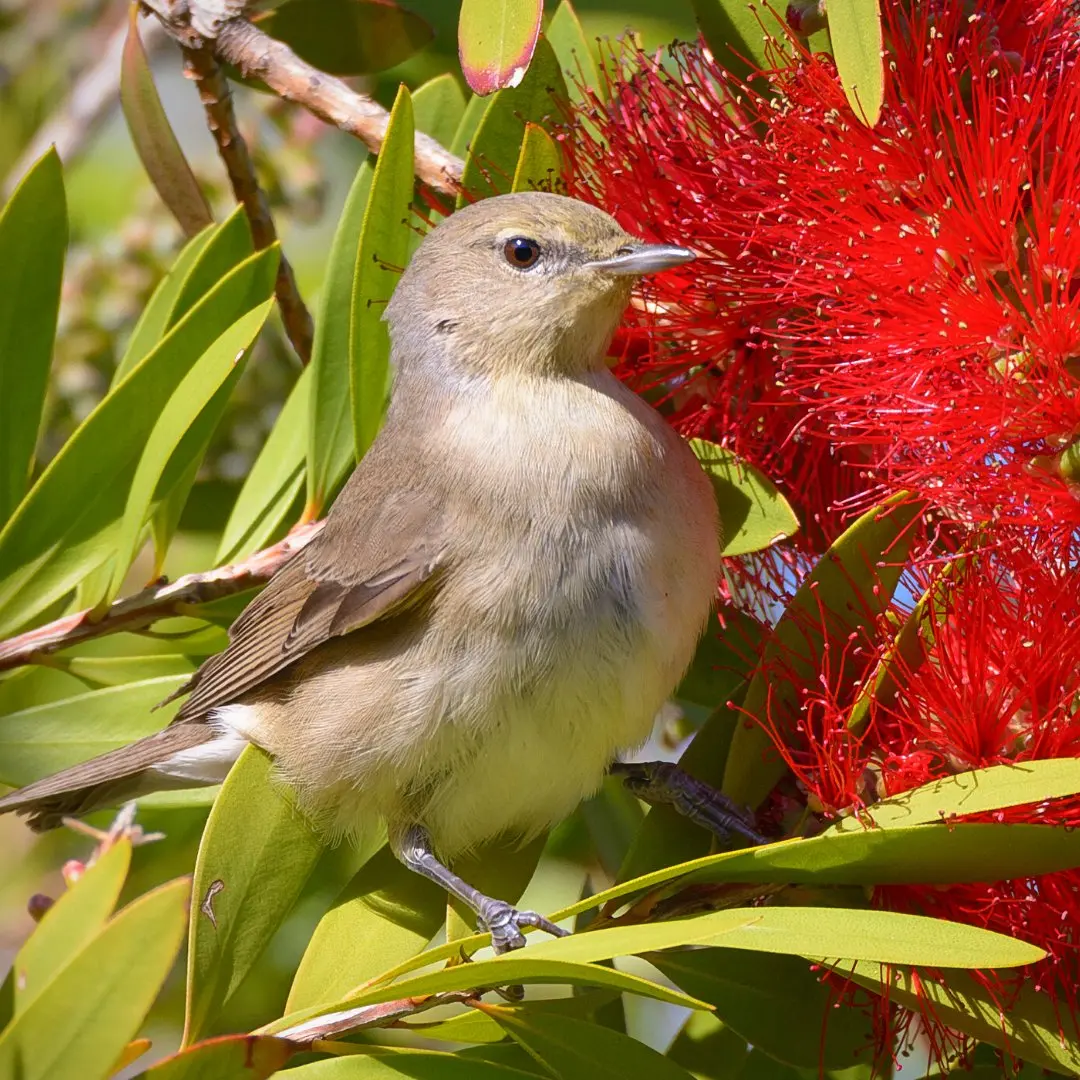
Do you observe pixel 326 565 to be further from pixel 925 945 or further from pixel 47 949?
pixel 925 945

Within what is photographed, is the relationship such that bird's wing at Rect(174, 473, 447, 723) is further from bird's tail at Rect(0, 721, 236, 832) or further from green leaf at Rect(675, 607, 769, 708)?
green leaf at Rect(675, 607, 769, 708)

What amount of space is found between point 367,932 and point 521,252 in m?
1.50

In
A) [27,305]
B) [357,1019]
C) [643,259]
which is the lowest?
[357,1019]

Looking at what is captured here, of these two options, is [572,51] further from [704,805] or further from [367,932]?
[367,932]

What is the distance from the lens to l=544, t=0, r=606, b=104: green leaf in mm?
3262

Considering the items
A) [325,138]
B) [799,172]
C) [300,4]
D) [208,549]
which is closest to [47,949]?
[799,172]

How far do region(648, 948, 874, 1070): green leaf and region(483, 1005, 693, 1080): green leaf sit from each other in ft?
0.71

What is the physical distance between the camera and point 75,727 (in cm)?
320

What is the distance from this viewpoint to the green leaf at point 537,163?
3.04m

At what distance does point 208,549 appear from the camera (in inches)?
157

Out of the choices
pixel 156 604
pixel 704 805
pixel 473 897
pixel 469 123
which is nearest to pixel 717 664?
pixel 704 805

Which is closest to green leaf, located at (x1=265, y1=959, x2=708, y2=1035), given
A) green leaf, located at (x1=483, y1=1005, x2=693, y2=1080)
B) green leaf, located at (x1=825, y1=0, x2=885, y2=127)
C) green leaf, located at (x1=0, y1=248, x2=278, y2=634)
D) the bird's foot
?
green leaf, located at (x1=483, y1=1005, x2=693, y2=1080)

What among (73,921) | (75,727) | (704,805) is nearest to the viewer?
(73,921)

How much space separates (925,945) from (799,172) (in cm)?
142
